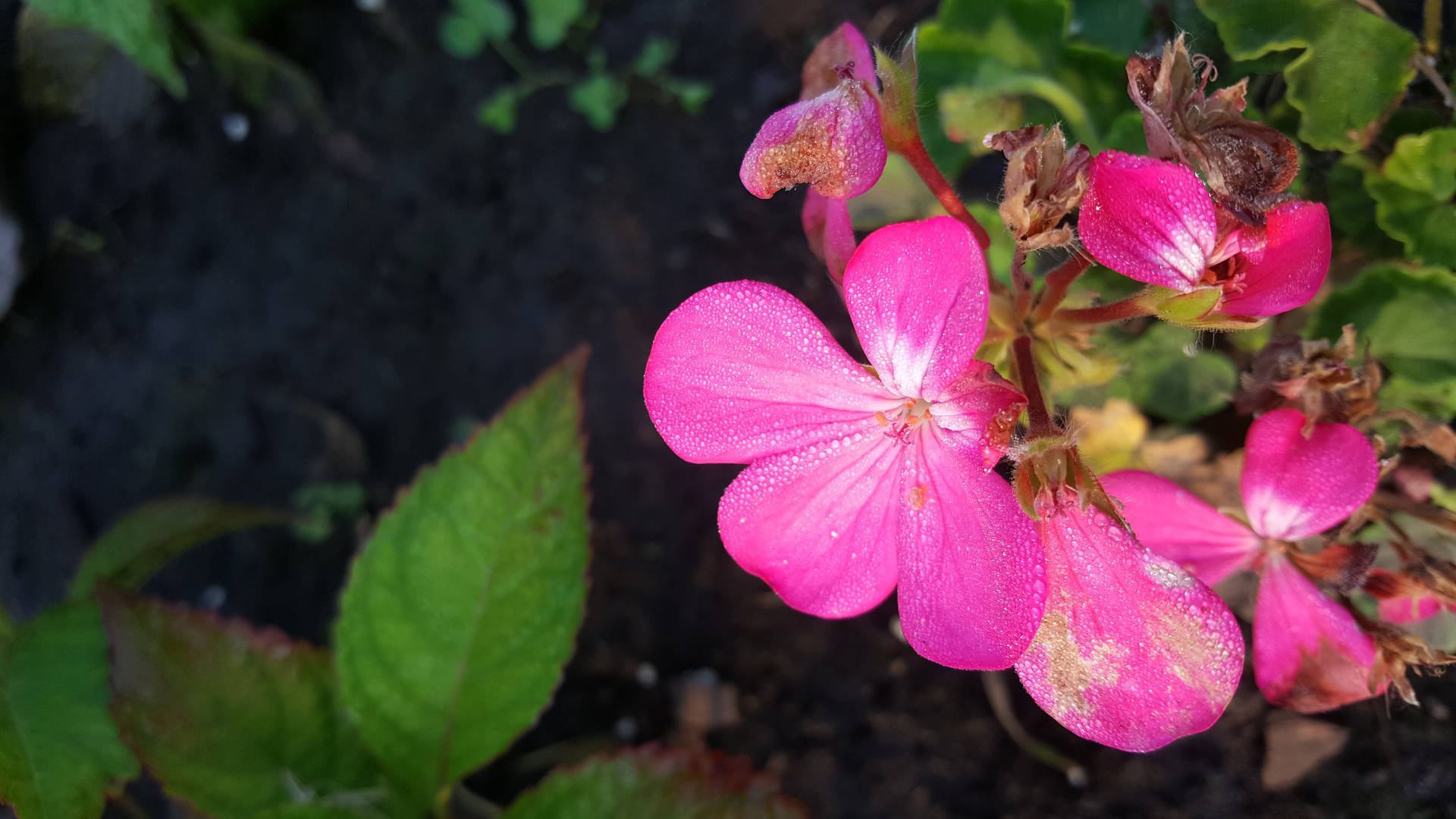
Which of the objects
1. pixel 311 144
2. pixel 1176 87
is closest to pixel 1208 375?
pixel 1176 87

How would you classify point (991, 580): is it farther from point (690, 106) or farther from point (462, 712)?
point (690, 106)

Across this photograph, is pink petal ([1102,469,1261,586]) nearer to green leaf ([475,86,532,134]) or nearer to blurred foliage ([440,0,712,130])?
blurred foliage ([440,0,712,130])

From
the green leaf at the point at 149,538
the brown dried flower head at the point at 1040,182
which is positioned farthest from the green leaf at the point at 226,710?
the brown dried flower head at the point at 1040,182

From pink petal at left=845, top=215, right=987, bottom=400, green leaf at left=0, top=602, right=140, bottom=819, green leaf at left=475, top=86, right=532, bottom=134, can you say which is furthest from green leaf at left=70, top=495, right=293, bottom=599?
pink petal at left=845, top=215, right=987, bottom=400

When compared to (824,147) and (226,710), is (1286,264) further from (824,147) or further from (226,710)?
(226,710)

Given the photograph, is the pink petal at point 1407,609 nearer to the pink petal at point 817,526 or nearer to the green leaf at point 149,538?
the pink petal at point 817,526
